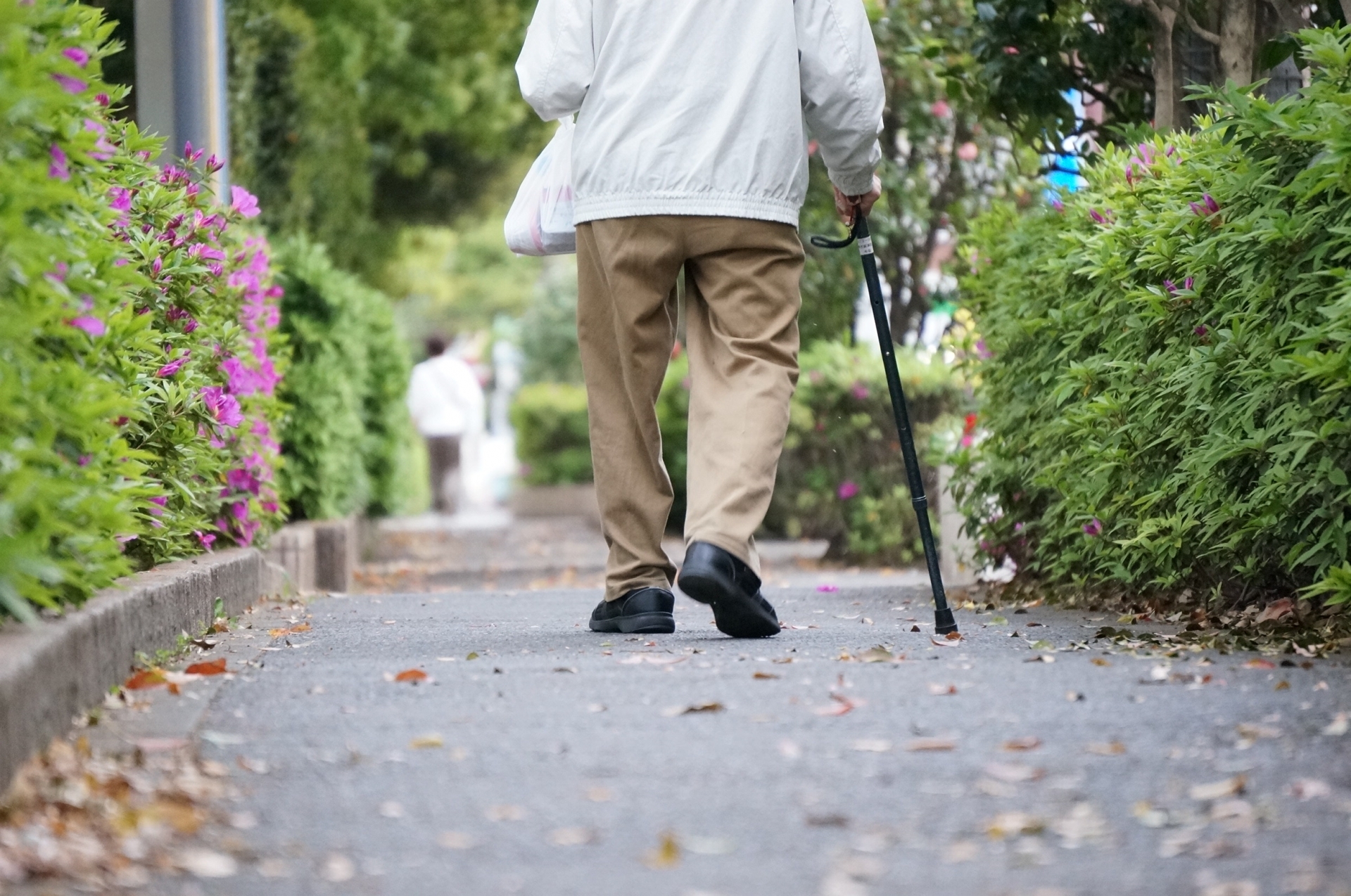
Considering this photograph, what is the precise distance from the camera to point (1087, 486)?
487 cm

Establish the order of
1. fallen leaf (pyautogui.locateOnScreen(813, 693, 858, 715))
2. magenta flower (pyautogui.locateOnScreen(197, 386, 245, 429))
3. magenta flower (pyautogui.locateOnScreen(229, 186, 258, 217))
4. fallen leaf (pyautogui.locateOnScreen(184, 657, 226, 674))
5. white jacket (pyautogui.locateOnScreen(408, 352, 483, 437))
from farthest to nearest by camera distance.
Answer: white jacket (pyautogui.locateOnScreen(408, 352, 483, 437)) → magenta flower (pyautogui.locateOnScreen(229, 186, 258, 217)) → magenta flower (pyautogui.locateOnScreen(197, 386, 245, 429)) → fallen leaf (pyautogui.locateOnScreen(184, 657, 226, 674)) → fallen leaf (pyautogui.locateOnScreen(813, 693, 858, 715))

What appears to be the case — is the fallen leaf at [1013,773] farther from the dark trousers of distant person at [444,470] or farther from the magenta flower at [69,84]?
the dark trousers of distant person at [444,470]

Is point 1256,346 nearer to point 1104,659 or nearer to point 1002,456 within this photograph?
point 1104,659

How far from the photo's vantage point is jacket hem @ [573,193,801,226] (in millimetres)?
4270

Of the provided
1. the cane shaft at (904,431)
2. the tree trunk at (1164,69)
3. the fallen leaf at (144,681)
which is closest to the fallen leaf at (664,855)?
the fallen leaf at (144,681)

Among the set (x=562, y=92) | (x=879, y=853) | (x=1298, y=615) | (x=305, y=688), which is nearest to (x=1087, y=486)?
(x=1298, y=615)

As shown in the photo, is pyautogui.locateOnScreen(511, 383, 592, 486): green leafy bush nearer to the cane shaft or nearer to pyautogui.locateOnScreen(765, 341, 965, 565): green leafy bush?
pyautogui.locateOnScreen(765, 341, 965, 565): green leafy bush

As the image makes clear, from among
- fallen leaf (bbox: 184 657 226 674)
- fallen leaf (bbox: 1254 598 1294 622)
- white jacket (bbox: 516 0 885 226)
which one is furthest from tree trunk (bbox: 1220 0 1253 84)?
fallen leaf (bbox: 184 657 226 674)

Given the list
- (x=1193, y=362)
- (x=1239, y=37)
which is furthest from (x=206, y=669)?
(x=1239, y=37)

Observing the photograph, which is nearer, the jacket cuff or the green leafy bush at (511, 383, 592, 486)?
the jacket cuff

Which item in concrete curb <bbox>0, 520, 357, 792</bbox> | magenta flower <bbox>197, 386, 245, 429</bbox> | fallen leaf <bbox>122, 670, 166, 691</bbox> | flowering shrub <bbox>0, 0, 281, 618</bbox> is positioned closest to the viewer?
concrete curb <bbox>0, 520, 357, 792</bbox>

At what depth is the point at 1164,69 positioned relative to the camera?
6070 mm

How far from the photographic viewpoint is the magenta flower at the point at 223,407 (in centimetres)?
493

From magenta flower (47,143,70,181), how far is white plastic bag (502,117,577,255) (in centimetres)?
155
